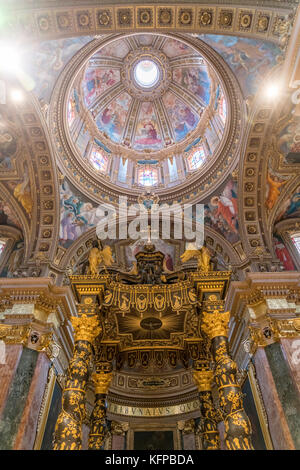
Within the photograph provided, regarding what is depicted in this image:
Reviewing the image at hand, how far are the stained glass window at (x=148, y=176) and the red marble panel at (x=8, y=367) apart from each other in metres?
11.2

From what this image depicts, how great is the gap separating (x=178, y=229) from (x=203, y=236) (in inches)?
57.1

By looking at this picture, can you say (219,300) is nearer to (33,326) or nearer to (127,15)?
(33,326)

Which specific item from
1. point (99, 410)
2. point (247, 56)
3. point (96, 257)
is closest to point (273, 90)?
point (247, 56)

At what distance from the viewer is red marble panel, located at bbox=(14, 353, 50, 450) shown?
807 cm

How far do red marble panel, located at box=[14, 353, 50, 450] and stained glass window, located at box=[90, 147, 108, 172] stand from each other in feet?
34.9

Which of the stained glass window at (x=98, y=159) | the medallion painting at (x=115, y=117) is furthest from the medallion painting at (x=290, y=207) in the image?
the medallion painting at (x=115, y=117)

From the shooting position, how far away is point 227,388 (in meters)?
6.37

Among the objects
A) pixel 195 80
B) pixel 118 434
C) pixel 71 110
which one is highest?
pixel 195 80

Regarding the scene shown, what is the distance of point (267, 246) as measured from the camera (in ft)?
43.0

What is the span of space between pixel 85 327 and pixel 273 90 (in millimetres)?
10592

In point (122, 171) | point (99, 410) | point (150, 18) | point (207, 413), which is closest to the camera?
point (150, 18)

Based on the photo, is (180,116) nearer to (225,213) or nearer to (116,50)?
(116,50)

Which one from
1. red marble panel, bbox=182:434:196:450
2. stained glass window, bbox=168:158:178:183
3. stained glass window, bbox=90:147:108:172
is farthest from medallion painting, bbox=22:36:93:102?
red marble panel, bbox=182:434:196:450

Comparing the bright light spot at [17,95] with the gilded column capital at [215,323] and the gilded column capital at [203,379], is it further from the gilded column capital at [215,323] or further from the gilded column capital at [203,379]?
the gilded column capital at [203,379]
